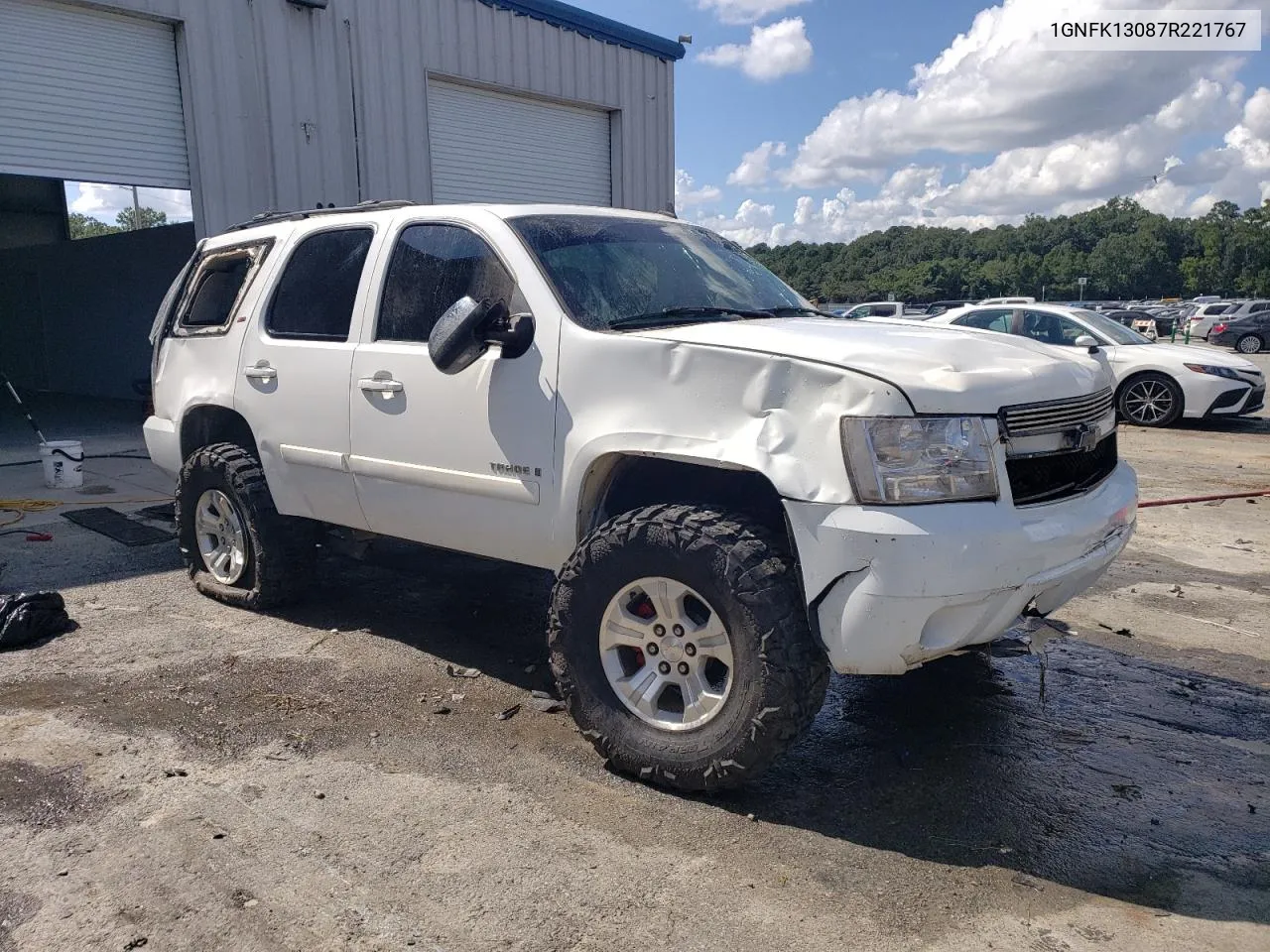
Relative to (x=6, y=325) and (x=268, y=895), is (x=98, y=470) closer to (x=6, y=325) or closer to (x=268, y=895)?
(x=268, y=895)

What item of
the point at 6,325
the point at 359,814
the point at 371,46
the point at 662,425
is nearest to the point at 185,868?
the point at 359,814

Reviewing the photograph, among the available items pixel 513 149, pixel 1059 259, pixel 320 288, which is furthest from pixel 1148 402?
pixel 1059 259

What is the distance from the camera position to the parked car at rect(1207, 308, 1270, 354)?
30.5 m

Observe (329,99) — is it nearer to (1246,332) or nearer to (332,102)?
(332,102)

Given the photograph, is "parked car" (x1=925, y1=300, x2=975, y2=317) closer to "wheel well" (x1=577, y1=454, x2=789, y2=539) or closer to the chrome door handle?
the chrome door handle

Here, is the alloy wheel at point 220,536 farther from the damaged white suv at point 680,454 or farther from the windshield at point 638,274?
the windshield at point 638,274

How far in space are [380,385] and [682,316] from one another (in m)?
1.35

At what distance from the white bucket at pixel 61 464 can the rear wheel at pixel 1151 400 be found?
470 inches

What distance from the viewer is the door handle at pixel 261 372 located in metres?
4.72

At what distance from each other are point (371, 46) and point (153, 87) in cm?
246

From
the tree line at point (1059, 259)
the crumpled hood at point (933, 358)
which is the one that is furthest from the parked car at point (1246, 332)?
the tree line at point (1059, 259)

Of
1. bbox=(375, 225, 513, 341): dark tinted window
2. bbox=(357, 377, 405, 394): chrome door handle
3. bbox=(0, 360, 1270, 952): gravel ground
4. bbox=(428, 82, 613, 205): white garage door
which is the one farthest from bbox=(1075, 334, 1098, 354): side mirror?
bbox=(357, 377, 405, 394): chrome door handle

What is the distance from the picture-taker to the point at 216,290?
535cm

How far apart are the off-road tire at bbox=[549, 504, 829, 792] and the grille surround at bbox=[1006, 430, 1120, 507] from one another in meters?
0.76
